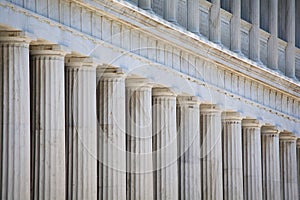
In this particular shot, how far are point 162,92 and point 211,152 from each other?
19.2 feet

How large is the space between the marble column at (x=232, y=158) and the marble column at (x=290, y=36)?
9071 mm

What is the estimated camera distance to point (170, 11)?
2591 inches

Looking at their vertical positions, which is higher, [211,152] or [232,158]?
[211,152]

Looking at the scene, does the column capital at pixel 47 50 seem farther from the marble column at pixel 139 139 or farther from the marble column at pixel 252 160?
the marble column at pixel 252 160

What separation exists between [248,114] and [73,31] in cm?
1904

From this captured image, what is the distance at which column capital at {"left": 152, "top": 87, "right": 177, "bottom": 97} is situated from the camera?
65256mm

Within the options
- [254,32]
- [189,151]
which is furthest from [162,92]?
[254,32]

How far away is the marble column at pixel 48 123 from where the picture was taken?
55.2 m

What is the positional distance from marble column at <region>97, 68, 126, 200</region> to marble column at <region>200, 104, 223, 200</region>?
9941 millimetres

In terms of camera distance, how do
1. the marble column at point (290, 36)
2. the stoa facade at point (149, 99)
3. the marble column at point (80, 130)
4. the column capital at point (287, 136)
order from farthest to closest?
the marble column at point (290, 36)
the column capital at point (287, 136)
the marble column at point (80, 130)
the stoa facade at point (149, 99)

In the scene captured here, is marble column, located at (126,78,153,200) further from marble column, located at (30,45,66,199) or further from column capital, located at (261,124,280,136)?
column capital, located at (261,124,280,136)

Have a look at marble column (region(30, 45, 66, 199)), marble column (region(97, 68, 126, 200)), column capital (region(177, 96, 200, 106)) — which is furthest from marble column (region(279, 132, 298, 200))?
marble column (region(30, 45, 66, 199))

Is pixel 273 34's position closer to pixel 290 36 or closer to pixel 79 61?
pixel 290 36

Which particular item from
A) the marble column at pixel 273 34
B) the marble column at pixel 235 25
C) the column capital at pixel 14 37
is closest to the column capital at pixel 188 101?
the marble column at pixel 235 25
